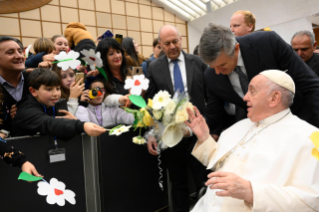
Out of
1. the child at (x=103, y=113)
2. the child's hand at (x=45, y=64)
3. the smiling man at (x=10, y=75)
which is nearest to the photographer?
the smiling man at (x=10, y=75)

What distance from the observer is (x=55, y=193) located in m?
1.73

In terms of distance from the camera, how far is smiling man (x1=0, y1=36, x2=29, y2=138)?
224cm

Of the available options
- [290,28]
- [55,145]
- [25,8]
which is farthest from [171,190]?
[290,28]

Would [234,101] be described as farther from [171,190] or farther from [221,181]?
[171,190]

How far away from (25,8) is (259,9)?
7408mm

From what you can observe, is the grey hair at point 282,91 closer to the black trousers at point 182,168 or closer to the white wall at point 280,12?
the black trousers at point 182,168

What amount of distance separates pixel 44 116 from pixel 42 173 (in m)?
0.41

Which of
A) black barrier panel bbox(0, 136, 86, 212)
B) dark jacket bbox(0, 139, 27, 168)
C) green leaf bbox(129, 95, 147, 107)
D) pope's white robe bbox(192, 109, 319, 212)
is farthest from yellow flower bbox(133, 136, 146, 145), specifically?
dark jacket bbox(0, 139, 27, 168)

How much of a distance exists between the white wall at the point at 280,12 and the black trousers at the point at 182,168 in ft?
24.9

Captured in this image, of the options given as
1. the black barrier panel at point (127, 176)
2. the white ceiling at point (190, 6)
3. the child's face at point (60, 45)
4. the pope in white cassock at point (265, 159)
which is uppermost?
the white ceiling at point (190, 6)

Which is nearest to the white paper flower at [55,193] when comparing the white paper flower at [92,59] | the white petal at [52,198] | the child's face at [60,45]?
the white petal at [52,198]

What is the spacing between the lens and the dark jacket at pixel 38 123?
1.88m

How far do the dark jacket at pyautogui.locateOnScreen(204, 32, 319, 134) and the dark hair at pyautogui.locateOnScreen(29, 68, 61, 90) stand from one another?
4.29ft

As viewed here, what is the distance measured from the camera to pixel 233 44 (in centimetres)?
196
